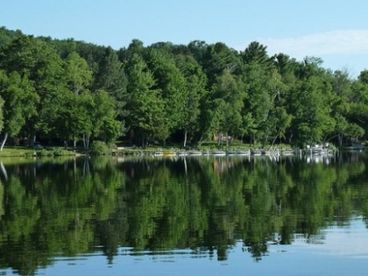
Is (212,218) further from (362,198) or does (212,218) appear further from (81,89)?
(81,89)

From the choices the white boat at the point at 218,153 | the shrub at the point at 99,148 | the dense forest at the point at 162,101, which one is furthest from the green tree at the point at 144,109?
the shrub at the point at 99,148

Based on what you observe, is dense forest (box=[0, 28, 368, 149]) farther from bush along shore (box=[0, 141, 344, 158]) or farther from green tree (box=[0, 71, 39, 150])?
bush along shore (box=[0, 141, 344, 158])

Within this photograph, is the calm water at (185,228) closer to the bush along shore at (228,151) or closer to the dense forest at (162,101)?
the dense forest at (162,101)

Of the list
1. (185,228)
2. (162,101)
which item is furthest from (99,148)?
(185,228)

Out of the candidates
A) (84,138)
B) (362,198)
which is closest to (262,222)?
(362,198)

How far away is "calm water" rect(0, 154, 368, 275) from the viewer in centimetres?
2227

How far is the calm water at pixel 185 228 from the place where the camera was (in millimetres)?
22266

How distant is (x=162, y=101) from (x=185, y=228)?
3446 inches

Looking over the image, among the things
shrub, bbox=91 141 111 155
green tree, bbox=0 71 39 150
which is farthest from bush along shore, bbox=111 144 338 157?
green tree, bbox=0 71 39 150

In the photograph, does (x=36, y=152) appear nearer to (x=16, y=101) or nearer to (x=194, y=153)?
(x=16, y=101)

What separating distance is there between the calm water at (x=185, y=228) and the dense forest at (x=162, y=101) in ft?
179

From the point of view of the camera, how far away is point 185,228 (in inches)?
1155

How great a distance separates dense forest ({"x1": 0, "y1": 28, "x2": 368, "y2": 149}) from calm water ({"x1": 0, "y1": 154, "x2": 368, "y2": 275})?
5448 cm

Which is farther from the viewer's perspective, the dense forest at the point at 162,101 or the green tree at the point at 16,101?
the dense forest at the point at 162,101
